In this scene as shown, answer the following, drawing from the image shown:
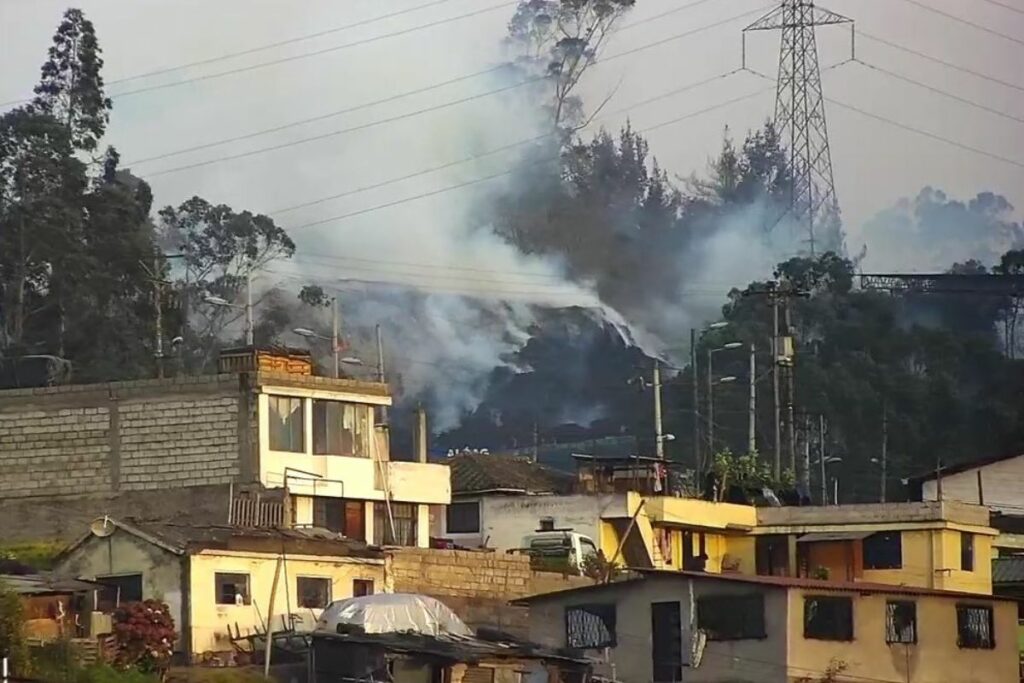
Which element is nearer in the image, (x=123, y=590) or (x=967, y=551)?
(x=123, y=590)

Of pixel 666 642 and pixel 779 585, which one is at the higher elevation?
pixel 779 585

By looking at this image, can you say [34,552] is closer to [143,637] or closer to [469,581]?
[469,581]

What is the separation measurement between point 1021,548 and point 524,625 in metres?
23.9

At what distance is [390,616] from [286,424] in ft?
43.2

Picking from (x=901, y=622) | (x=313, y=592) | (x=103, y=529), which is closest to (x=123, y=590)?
(x=103, y=529)

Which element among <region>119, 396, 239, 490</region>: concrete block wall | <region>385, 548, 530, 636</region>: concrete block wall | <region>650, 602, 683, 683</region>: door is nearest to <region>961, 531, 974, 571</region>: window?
<region>385, 548, 530, 636</region>: concrete block wall

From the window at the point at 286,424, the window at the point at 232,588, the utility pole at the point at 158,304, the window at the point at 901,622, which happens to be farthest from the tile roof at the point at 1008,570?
the utility pole at the point at 158,304

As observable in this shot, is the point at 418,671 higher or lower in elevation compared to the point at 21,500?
lower

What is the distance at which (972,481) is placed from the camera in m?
76.1

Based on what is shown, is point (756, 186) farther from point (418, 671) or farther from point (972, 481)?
point (418, 671)

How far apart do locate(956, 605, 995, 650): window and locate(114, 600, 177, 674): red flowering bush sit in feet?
55.1

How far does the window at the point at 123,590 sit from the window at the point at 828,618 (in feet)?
43.4

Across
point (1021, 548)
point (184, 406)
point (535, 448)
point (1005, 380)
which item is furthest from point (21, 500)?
point (1005, 380)

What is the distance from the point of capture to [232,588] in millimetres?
46219
